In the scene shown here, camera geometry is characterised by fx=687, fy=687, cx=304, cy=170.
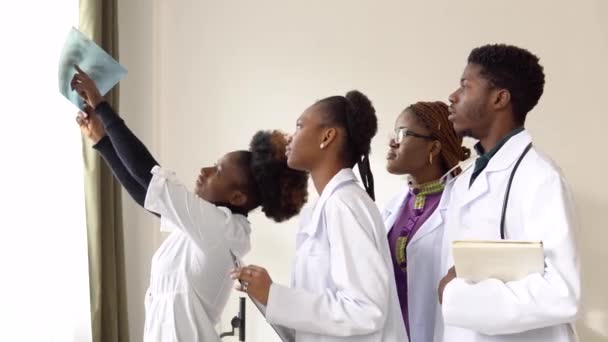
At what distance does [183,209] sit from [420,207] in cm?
66

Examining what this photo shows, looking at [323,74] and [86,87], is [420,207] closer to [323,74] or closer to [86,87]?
[86,87]

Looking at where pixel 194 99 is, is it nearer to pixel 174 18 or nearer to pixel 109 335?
pixel 174 18

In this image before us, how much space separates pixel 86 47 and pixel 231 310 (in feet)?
5.26

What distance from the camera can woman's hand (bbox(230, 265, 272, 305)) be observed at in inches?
55.1

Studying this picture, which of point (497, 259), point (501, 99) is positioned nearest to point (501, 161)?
point (501, 99)

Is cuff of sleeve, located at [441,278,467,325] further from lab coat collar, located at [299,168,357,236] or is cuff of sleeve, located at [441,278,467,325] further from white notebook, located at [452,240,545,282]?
lab coat collar, located at [299,168,357,236]

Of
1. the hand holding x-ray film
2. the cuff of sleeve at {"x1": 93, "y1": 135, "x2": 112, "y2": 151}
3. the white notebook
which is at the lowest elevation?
the white notebook

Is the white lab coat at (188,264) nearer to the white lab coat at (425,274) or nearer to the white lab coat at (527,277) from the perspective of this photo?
the white lab coat at (425,274)

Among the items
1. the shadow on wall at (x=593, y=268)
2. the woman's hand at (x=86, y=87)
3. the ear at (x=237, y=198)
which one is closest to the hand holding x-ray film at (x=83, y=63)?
the woman's hand at (x=86, y=87)

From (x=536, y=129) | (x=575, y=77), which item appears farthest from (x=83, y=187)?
(x=575, y=77)

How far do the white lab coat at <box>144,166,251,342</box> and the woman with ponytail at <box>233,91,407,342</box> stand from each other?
0.21m

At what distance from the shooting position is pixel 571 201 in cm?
128

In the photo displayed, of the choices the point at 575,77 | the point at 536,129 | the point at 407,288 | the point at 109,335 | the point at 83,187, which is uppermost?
the point at 575,77

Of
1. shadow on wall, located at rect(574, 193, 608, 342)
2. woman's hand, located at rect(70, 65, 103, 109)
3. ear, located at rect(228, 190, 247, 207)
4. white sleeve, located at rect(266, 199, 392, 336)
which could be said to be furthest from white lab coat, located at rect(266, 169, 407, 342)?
shadow on wall, located at rect(574, 193, 608, 342)
